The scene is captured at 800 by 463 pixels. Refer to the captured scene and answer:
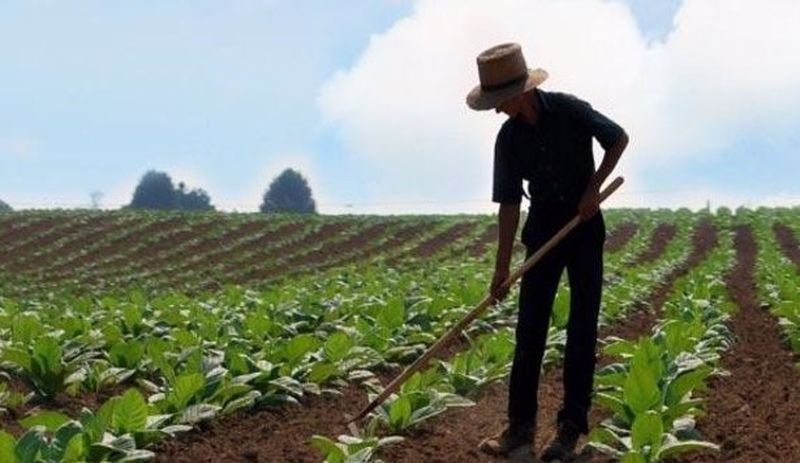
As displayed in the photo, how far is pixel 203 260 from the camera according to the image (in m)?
30.8

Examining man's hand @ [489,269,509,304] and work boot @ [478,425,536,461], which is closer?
work boot @ [478,425,536,461]

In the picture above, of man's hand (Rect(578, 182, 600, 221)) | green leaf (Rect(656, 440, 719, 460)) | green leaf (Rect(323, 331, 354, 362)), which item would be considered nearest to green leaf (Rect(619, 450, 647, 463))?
green leaf (Rect(656, 440, 719, 460))

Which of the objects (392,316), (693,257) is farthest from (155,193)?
(392,316)

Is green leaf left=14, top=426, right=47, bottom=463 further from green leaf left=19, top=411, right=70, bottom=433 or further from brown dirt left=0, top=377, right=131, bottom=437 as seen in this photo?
brown dirt left=0, top=377, right=131, bottom=437

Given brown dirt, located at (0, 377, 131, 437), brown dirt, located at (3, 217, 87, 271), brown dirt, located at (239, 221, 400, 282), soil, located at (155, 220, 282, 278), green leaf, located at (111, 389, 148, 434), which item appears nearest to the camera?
green leaf, located at (111, 389, 148, 434)

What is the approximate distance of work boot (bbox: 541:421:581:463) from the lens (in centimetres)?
505

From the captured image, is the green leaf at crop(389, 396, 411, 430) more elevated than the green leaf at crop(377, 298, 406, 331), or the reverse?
the green leaf at crop(377, 298, 406, 331)

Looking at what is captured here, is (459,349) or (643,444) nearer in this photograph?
(643,444)

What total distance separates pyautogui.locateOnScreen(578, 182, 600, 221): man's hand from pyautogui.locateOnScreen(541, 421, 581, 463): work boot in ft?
3.32

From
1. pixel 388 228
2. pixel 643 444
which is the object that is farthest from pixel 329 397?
pixel 388 228

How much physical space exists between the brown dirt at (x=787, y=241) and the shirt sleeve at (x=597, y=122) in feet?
61.6

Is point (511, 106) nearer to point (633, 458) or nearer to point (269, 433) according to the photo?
point (633, 458)

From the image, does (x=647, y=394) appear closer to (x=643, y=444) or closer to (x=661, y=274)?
(x=643, y=444)

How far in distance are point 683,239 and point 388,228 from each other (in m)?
10.9
